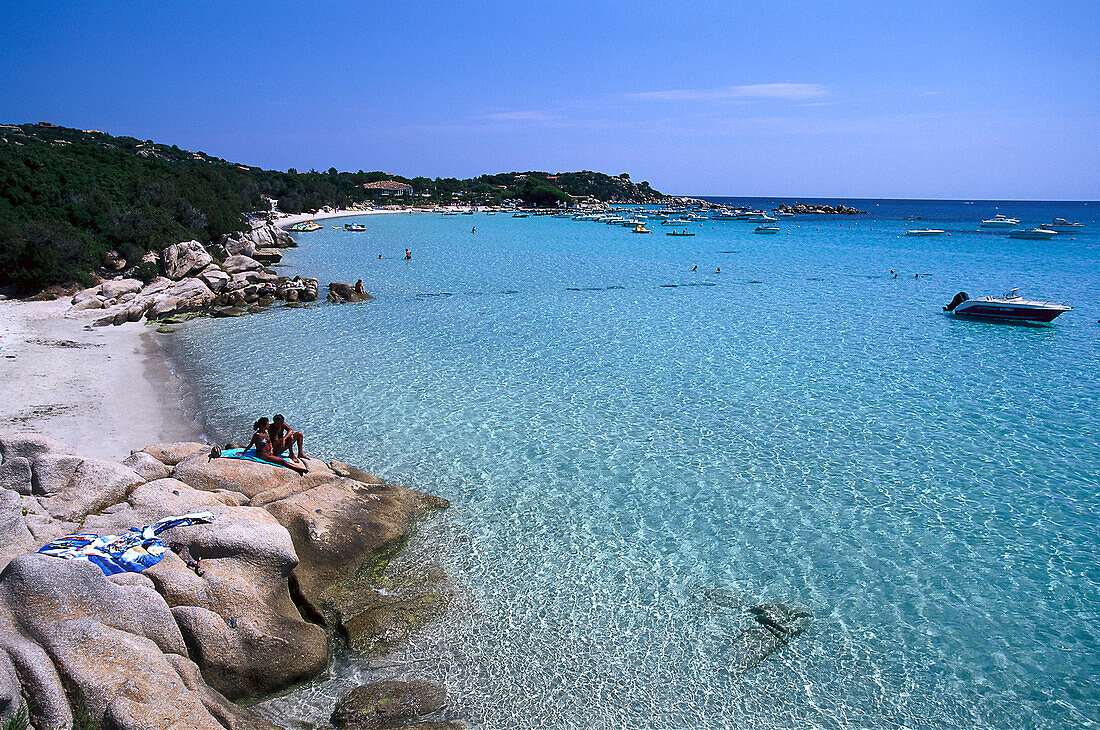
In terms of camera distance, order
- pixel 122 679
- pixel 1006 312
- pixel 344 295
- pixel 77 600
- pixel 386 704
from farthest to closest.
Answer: pixel 344 295
pixel 1006 312
pixel 386 704
pixel 77 600
pixel 122 679

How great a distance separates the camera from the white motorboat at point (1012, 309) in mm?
27406

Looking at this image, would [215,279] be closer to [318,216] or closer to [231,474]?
[231,474]

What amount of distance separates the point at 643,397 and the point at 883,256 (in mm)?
49221

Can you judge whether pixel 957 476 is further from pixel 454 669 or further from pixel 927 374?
pixel 454 669

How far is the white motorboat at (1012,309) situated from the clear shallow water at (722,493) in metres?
0.88

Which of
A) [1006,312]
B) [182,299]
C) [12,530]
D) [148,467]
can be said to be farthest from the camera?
[182,299]

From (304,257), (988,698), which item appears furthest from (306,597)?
(304,257)

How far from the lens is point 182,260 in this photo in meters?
35.1

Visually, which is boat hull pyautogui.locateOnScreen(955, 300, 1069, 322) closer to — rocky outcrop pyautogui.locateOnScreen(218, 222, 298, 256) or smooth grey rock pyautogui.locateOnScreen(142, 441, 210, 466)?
smooth grey rock pyautogui.locateOnScreen(142, 441, 210, 466)

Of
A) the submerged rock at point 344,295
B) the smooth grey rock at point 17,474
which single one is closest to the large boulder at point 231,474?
the smooth grey rock at point 17,474

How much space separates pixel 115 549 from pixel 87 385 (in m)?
11.9

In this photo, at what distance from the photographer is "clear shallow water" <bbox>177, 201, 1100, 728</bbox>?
8.03 meters

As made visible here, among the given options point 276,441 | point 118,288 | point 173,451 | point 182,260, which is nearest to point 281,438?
point 276,441

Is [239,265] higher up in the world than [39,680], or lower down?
higher up
